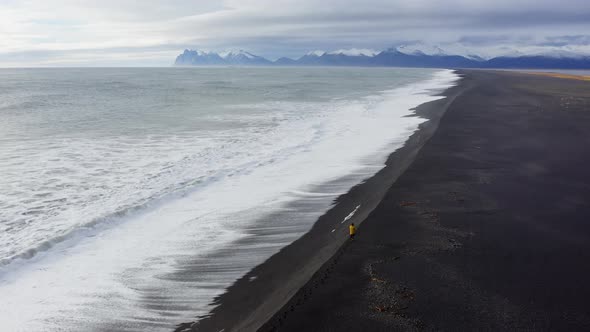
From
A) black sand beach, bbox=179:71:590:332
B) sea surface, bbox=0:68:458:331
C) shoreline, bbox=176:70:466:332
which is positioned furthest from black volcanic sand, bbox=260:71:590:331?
sea surface, bbox=0:68:458:331

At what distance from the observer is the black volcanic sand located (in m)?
6.26

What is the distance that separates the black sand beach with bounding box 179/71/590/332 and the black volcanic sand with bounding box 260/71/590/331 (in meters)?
0.02

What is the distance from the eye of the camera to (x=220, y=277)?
26.1 ft

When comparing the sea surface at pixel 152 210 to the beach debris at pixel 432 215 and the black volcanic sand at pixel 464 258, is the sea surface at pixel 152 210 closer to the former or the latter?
the black volcanic sand at pixel 464 258

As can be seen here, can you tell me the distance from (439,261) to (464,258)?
494mm

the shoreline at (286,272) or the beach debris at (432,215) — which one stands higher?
the beach debris at (432,215)

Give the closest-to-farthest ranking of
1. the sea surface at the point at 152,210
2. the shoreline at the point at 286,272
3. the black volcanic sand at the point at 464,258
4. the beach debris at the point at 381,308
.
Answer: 1. the black volcanic sand at the point at 464,258
2. the beach debris at the point at 381,308
3. the shoreline at the point at 286,272
4. the sea surface at the point at 152,210

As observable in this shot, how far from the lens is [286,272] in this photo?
8.00 m

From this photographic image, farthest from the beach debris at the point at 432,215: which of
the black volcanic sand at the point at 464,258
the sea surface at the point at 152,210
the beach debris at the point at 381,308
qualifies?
the beach debris at the point at 381,308

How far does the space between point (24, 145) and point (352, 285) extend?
1907 cm

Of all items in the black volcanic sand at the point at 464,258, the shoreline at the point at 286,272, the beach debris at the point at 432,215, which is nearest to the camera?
the black volcanic sand at the point at 464,258

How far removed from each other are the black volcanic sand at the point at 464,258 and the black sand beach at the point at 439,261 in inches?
0.8

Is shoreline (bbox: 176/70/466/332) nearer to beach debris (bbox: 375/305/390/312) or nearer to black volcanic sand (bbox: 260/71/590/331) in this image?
black volcanic sand (bbox: 260/71/590/331)

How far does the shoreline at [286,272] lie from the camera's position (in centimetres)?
659
